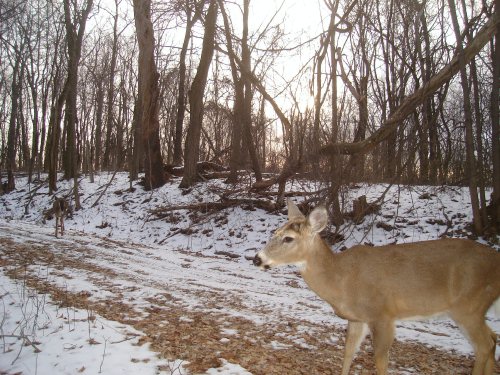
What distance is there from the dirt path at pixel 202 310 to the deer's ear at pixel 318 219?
5.15 feet

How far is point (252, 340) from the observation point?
18.3ft

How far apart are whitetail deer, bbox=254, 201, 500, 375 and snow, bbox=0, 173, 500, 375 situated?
1.27m

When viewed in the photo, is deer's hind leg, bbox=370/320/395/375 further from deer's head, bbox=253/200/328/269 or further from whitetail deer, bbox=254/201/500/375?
deer's head, bbox=253/200/328/269

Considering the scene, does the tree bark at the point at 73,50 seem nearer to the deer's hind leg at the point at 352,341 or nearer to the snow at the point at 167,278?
the snow at the point at 167,278

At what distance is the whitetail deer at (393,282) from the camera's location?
438 centimetres

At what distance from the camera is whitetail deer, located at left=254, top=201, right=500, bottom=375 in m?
4.38

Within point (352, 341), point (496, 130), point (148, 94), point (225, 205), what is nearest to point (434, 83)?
point (496, 130)

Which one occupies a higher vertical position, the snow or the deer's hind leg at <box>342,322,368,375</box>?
the deer's hind leg at <box>342,322,368,375</box>

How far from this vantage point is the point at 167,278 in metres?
9.33

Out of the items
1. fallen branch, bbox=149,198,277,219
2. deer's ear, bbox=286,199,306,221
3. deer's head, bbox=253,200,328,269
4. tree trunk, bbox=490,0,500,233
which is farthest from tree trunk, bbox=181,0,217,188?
deer's head, bbox=253,200,328,269

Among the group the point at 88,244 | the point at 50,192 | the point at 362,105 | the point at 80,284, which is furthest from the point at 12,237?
the point at 50,192

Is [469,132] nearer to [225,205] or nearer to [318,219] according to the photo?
[318,219]

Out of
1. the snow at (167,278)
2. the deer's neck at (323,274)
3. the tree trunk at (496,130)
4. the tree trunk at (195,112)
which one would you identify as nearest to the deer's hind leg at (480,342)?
the deer's neck at (323,274)

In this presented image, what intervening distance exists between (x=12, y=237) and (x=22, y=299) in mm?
7434
